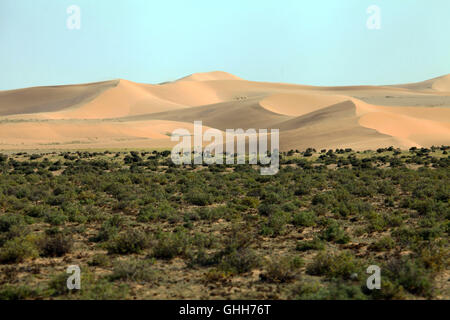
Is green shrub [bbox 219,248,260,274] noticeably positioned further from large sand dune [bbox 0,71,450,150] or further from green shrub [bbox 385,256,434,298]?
large sand dune [bbox 0,71,450,150]

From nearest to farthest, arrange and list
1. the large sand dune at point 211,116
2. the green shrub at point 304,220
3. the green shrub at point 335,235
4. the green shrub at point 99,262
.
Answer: the green shrub at point 99,262 → the green shrub at point 335,235 → the green shrub at point 304,220 → the large sand dune at point 211,116

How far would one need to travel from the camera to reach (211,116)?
107m

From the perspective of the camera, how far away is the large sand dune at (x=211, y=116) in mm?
57531

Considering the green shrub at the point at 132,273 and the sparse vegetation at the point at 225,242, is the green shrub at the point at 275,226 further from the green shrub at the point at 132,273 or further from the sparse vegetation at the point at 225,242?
the green shrub at the point at 132,273

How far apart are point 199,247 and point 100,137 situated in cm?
6337

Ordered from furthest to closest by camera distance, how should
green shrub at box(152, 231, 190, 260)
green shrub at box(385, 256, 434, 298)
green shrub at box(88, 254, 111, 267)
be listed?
1. green shrub at box(152, 231, 190, 260)
2. green shrub at box(88, 254, 111, 267)
3. green shrub at box(385, 256, 434, 298)

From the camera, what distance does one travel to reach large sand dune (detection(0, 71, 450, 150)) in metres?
57.5

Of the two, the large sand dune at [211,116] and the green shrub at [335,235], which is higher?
the large sand dune at [211,116]

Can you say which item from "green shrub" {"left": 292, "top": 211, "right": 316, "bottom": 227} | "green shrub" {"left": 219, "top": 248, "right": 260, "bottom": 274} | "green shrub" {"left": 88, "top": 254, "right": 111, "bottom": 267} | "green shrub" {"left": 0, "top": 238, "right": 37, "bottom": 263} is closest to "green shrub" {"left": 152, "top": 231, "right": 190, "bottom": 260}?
"green shrub" {"left": 88, "top": 254, "right": 111, "bottom": 267}

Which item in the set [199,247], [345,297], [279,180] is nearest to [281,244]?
[199,247]

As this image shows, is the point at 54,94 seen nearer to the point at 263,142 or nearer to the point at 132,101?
the point at 132,101

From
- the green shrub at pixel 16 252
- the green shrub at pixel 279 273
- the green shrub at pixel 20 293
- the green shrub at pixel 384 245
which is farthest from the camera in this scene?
the green shrub at pixel 384 245

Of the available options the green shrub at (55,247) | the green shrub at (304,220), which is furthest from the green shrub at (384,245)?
the green shrub at (55,247)
